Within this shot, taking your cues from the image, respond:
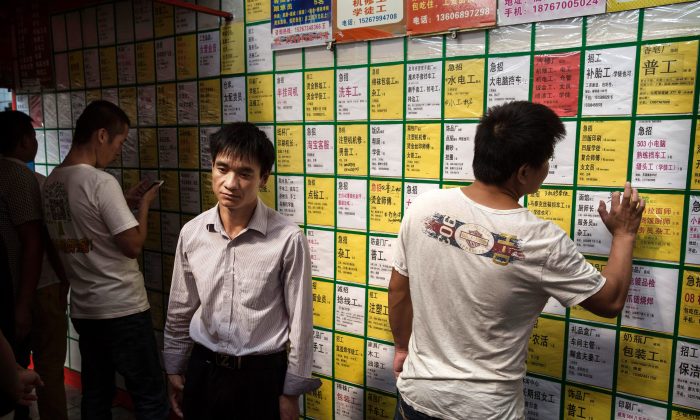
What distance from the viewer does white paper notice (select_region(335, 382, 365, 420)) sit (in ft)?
6.84

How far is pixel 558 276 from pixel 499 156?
33cm

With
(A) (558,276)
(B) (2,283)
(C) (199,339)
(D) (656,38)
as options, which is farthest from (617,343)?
(B) (2,283)

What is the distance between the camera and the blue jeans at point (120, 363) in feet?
7.07

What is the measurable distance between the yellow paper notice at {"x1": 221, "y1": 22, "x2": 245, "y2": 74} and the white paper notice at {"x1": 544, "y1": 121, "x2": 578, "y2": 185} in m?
1.41

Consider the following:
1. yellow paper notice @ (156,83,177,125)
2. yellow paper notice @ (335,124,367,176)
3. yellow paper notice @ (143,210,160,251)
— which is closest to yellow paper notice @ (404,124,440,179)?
yellow paper notice @ (335,124,367,176)

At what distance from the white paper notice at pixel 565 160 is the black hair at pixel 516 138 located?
341 mm

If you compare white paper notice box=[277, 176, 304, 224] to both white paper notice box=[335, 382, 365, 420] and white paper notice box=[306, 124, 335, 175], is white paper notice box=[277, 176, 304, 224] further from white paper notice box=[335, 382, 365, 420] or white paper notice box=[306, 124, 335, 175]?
white paper notice box=[335, 382, 365, 420]

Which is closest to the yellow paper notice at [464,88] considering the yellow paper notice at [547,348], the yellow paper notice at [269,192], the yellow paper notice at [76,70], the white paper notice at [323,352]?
the yellow paper notice at [547,348]

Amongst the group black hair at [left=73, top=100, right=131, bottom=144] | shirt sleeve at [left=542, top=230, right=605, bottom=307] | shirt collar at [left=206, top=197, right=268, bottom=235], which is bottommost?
shirt sleeve at [left=542, top=230, right=605, bottom=307]

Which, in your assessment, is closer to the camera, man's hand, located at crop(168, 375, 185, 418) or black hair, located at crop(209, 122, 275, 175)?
black hair, located at crop(209, 122, 275, 175)

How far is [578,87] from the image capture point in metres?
1.51

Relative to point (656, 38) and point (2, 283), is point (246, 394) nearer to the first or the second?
point (2, 283)

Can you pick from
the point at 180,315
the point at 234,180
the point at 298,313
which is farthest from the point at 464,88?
the point at 180,315

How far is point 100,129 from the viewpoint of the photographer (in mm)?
2158
